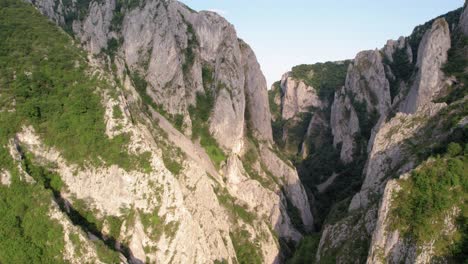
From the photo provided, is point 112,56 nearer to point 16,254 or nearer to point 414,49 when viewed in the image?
point 16,254

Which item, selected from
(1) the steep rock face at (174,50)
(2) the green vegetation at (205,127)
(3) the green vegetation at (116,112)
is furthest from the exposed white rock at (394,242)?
(1) the steep rock face at (174,50)

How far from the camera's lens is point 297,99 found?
19000 centimetres

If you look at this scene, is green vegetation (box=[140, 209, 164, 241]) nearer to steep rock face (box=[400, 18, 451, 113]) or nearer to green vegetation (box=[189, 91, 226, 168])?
green vegetation (box=[189, 91, 226, 168])

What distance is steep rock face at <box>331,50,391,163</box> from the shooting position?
141500 millimetres

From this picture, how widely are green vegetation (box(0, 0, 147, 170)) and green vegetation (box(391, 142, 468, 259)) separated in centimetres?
3028

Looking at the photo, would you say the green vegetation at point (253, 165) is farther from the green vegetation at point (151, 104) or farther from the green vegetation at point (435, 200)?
the green vegetation at point (435, 200)

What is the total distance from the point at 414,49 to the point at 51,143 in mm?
119279

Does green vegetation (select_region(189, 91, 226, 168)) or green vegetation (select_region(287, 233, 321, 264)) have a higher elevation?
green vegetation (select_region(189, 91, 226, 168))

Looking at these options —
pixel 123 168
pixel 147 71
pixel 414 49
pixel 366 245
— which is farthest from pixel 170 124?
pixel 414 49

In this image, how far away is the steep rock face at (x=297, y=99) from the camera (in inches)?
7283

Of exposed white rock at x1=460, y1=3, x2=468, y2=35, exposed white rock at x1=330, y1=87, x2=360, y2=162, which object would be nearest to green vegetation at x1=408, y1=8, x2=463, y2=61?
exposed white rock at x1=460, y1=3, x2=468, y2=35

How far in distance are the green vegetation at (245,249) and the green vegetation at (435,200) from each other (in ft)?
113

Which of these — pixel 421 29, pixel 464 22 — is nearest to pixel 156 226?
pixel 464 22

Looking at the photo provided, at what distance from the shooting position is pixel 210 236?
234ft
